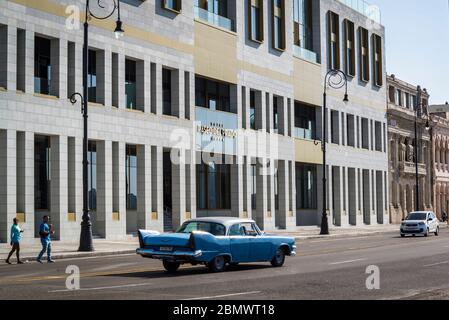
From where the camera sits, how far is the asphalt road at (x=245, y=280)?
15773 mm

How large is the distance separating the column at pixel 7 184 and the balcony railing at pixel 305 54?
33481 mm

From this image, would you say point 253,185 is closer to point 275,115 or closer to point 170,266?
point 275,115

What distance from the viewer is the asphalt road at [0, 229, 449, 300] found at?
15.8 metres

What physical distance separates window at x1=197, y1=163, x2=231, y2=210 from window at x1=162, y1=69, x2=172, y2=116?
5272mm

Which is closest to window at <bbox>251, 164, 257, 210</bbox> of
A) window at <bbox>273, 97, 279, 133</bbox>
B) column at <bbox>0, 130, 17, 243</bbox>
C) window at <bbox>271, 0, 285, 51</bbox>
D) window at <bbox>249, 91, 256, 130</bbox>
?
window at <bbox>249, 91, 256, 130</bbox>

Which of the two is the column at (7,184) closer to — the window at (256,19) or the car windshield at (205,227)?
the car windshield at (205,227)

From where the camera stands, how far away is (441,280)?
19.2 meters

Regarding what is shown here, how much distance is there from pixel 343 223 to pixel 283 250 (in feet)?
165

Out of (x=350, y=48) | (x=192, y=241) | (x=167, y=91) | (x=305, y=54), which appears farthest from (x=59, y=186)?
(x=350, y=48)

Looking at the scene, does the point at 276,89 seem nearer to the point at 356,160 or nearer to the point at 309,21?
the point at 309,21

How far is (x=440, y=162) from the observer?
10038 cm

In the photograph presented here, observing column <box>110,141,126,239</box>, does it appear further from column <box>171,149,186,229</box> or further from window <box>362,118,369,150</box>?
window <box>362,118,369,150</box>
